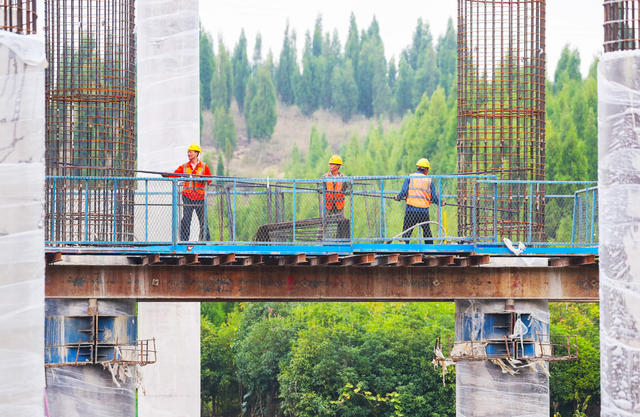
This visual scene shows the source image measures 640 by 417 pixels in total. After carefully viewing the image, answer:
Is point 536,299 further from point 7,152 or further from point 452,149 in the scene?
point 452,149

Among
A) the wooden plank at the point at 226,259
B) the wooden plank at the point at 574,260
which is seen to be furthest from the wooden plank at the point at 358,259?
the wooden plank at the point at 574,260

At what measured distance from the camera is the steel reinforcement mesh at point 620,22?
1423cm

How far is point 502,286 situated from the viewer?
78.2 feet

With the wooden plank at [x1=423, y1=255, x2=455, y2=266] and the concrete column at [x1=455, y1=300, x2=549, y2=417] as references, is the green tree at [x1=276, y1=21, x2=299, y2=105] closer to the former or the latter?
the concrete column at [x1=455, y1=300, x2=549, y2=417]

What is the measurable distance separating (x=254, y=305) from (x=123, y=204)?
1314 inches

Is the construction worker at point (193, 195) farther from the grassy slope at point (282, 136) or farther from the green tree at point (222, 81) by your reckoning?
the green tree at point (222, 81)

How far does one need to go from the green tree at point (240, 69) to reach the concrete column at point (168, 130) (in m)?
146

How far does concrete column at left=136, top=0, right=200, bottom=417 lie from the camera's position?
2923cm

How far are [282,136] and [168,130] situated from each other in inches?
5519

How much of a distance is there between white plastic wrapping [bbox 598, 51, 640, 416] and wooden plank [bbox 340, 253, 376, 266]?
835cm

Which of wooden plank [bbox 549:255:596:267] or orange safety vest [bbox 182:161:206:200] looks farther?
orange safety vest [bbox 182:161:206:200]

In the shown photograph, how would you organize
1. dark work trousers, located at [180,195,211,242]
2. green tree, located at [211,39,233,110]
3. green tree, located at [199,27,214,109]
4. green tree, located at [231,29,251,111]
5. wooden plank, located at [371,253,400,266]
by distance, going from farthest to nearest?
green tree, located at [231,29,251,111] → green tree, located at [211,39,233,110] → green tree, located at [199,27,214,109] → dark work trousers, located at [180,195,211,242] → wooden plank, located at [371,253,400,266]

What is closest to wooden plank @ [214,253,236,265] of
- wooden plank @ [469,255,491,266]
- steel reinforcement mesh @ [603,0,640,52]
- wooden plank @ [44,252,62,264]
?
wooden plank @ [44,252,62,264]

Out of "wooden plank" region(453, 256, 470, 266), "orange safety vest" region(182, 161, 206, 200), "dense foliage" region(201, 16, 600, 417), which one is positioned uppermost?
"orange safety vest" region(182, 161, 206, 200)
